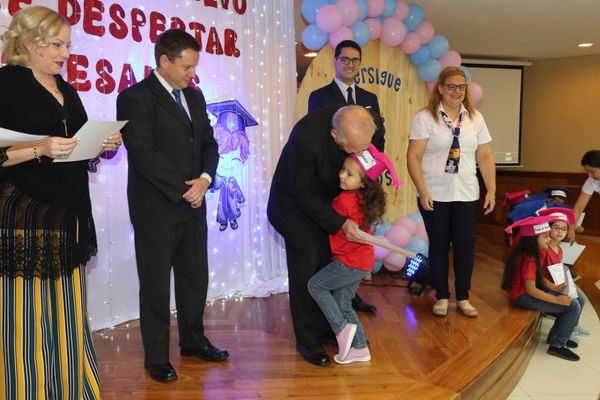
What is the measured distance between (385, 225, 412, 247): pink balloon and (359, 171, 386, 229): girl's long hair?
1.74m

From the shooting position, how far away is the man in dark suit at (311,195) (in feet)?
7.23

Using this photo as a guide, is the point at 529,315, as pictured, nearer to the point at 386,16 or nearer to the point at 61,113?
the point at 386,16

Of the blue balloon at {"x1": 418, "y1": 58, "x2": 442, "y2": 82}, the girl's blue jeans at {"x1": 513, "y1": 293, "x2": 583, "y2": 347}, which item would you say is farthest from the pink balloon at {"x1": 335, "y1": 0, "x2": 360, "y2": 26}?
the girl's blue jeans at {"x1": 513, "y1": 293, "x2": 583, "y2": 347}

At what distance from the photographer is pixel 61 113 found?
1.79 m

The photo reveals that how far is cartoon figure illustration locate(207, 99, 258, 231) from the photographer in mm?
3463

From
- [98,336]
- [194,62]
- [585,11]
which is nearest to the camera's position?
[194,62]

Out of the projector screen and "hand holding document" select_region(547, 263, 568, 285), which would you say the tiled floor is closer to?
"hand holding document" select_region(547, 263, 568, 285)

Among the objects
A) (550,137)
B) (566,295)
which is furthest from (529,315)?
(550,137)

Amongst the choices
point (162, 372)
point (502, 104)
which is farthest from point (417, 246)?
point (502, 104)

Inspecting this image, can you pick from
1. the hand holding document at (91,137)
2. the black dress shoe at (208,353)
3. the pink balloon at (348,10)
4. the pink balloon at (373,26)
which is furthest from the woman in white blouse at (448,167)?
the hand holding document at (91,137)

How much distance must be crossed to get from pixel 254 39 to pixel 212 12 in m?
0.38

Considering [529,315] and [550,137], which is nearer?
[529,315]

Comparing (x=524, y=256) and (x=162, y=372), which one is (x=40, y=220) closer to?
(x=162, y=372)

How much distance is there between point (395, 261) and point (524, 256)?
3.12ft
